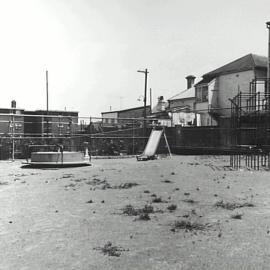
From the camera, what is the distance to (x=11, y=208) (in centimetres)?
810

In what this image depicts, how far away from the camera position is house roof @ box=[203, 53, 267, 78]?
41709 millimetres

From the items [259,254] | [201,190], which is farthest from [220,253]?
[201,190]

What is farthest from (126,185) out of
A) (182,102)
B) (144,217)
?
(182,102)

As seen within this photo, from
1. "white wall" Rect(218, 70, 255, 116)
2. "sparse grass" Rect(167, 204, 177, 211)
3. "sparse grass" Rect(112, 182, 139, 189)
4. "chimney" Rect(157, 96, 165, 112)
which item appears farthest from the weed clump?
"chimney" Rect(157, 96, 165, 112)

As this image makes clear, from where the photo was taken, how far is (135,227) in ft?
20.8

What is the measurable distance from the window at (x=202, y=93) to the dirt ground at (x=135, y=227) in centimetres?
3456

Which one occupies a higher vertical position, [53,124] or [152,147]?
[53,124]

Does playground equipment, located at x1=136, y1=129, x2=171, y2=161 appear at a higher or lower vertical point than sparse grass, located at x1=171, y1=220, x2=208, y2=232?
higher

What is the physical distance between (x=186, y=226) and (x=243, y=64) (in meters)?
39.1

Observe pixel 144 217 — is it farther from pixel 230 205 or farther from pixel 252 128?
pixel 252 128

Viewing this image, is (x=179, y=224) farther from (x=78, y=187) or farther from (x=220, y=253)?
(x=78, y=187)

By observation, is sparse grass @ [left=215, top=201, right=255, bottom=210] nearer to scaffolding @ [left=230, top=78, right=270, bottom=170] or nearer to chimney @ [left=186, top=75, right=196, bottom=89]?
scaffolding @ [left=230, top=78, right=270, bottom=170]

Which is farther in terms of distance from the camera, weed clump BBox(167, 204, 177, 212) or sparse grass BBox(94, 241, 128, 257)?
weed clump BBox(167, 204, 177, 212)

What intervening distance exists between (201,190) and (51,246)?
5.80m
